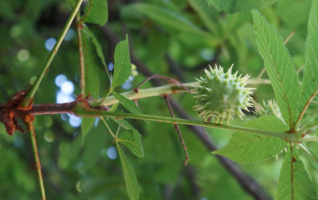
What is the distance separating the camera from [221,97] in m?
0.92

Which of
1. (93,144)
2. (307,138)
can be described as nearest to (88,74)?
(93,144)

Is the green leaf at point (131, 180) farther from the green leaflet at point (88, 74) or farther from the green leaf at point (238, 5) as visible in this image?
the green leaf at point (238, 5)

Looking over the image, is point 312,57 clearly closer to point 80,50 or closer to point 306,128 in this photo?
point 306,128

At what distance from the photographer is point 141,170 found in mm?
2459

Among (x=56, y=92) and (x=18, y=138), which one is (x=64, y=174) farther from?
(x=56, y=92)

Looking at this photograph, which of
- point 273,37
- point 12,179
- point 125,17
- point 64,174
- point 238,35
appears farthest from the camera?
point 64,174

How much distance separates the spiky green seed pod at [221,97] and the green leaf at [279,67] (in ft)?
0.44

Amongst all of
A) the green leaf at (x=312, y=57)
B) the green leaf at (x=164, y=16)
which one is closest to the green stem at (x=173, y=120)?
the green leaf at (x=312, y=57)

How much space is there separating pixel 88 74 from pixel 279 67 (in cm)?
75

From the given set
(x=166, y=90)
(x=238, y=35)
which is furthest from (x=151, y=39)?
(x=166, y=90)

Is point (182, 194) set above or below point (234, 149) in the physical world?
above

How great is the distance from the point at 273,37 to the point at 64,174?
2858mm

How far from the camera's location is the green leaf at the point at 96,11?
106cm

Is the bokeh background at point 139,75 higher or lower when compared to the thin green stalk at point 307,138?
higher
